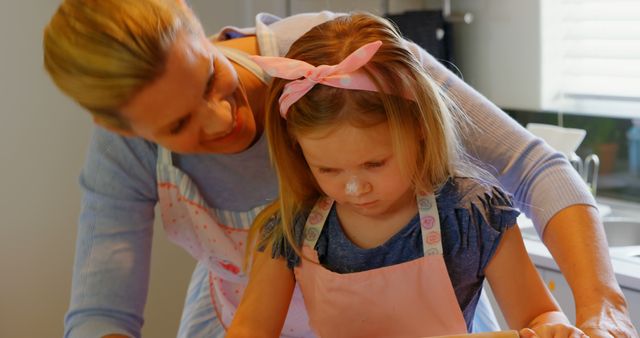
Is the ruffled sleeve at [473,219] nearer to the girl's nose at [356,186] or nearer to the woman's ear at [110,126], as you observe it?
the girl's nose at [356,186]

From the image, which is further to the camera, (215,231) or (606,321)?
(215,231)

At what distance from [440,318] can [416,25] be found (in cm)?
148

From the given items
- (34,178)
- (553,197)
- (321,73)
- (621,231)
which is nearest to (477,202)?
(553,197)

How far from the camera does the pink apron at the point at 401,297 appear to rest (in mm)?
1229

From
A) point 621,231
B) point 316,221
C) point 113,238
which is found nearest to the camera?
point 316,221

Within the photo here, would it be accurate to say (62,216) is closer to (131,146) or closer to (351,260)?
(131,146)

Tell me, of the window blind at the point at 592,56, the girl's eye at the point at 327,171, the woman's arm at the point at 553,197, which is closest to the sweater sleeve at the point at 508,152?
the woman's arm at the point at 553,197

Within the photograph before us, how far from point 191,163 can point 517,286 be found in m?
→ 0.54

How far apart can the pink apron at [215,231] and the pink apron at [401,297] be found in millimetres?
196

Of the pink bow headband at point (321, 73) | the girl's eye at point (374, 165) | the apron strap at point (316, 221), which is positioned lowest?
the apron strap at point (316, 221)

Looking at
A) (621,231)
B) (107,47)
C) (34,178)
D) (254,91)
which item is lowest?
(621,231)

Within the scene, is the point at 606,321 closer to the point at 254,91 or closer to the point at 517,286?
the point at 517,286

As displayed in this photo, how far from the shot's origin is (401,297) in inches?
48.8

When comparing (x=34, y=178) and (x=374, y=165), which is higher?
(x=374, y=165)
